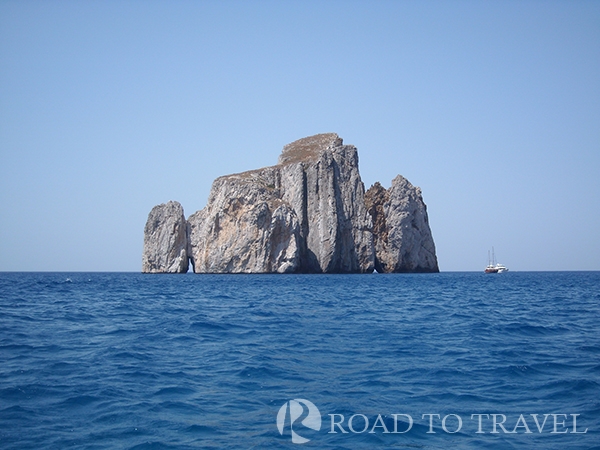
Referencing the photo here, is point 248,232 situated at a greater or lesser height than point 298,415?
greater

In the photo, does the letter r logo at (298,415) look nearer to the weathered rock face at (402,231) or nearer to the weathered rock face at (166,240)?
the weathered rock face at (402,231)

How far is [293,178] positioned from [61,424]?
8552 cm

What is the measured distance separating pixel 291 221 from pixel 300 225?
3.79 m

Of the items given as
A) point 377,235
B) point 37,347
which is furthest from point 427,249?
point 37,347

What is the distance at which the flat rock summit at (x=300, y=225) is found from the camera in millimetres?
85188

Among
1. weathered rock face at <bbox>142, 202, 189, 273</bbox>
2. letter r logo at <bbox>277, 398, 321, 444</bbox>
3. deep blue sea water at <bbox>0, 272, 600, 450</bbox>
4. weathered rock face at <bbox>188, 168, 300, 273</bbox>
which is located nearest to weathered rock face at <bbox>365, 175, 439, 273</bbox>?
weathered rock face at <bbox>188, 168, 300, 273</bbox>

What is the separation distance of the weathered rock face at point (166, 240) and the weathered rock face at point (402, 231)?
35.5m

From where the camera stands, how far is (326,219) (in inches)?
3479

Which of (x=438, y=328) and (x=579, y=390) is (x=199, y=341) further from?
(x=579, y=390)

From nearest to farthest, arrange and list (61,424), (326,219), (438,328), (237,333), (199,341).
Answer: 1. (61,424)
2. (199,341)
3. (237,333)
4. (438,328)
5. (326,219)

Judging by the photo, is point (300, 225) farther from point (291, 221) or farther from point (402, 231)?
point (402, 231)

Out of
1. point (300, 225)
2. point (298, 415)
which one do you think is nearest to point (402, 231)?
point (300, 225)

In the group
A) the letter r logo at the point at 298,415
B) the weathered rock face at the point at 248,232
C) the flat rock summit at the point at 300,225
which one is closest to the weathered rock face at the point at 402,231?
the flat rock summit at the point at 300,225

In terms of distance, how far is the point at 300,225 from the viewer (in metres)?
88.8
